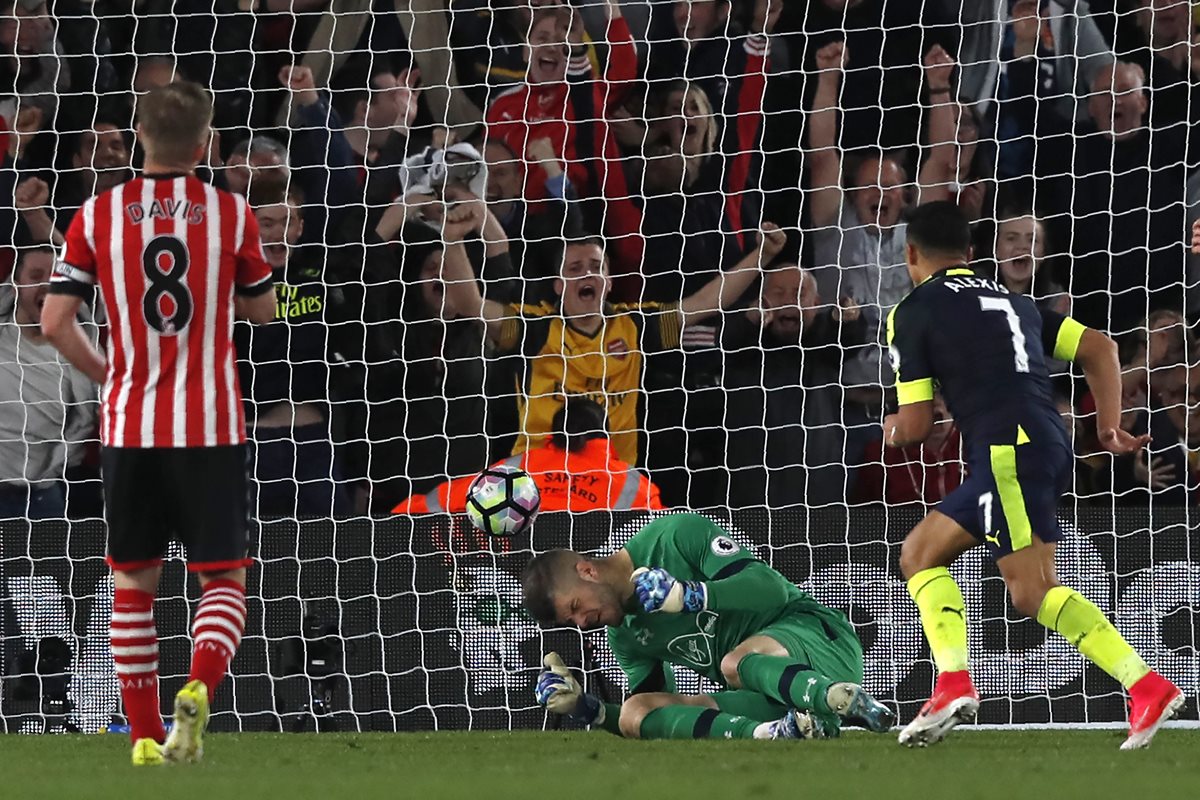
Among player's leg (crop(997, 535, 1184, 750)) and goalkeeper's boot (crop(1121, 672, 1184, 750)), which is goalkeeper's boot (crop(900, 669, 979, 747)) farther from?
goalkeeper's boot (crop(1121, 672, 1184, 750))

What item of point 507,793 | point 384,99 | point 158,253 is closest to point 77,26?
point 384,99

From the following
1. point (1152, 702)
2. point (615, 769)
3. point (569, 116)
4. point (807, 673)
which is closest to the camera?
point (615, 769)

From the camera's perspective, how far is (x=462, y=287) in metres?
8.30

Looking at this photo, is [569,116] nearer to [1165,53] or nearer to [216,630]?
[1165,53]

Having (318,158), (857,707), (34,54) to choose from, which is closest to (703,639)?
(857,707)

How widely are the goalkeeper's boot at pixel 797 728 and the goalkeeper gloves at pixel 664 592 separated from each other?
51cm

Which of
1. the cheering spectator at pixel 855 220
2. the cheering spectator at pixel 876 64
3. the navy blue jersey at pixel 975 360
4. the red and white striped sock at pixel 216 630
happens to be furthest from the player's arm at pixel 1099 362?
the cheering spectator at pixel 876 64

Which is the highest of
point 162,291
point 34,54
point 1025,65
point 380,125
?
point 34,54

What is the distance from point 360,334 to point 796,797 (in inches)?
195

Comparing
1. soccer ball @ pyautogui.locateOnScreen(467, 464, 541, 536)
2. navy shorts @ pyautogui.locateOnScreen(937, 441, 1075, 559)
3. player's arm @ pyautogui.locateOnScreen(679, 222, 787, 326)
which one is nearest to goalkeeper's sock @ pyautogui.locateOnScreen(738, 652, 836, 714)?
navy shorts @ pyautogui.locateOnScreen(937, 441, 1075, 559)

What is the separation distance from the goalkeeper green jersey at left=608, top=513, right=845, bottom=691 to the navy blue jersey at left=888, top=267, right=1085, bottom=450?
941mm

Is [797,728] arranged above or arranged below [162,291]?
below

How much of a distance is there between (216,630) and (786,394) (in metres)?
3.92

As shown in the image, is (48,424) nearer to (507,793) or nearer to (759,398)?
(759,398)
